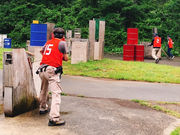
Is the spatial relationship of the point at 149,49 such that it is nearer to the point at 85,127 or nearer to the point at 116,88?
the point at 116,88

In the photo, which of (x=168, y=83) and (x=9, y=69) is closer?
(x=9, y=69)

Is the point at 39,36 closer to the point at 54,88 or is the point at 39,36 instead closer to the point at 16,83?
the point at 16,83

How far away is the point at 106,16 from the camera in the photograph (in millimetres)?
31375

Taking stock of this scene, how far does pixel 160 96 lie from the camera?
29.1 feet

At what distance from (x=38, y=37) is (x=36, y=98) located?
1918mm

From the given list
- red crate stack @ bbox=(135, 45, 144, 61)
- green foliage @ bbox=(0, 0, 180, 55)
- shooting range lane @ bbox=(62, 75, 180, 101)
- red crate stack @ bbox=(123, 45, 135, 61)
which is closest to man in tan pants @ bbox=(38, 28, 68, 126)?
shooting range lane @ bbox=(62, 75, 180, 101)

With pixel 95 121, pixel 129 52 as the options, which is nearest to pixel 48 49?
pixel 95 121

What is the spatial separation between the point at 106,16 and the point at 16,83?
86.2 ft

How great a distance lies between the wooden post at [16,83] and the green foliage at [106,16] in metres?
23.2

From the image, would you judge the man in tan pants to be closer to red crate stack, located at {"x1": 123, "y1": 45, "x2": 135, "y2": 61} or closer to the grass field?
the grass field

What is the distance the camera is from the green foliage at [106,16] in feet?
99.3

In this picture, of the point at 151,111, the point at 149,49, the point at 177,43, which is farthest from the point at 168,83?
the point at 177,43

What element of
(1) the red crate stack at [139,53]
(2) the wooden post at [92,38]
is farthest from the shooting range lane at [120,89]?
(1) the red crate stack at [139,53]

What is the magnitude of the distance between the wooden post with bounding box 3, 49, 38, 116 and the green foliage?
76.2 feet
